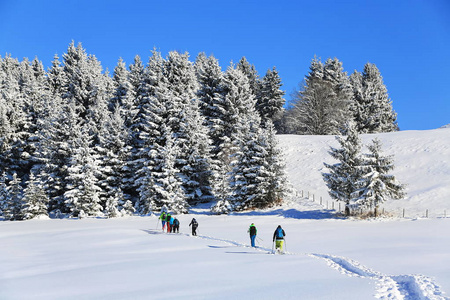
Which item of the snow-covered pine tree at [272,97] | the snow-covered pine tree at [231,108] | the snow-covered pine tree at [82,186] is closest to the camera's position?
→ the snow-covered pine tree at [82,186]

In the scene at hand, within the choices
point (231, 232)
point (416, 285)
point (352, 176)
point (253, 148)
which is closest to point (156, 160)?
point (253, 148)

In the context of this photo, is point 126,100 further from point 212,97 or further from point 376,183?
point 376,183

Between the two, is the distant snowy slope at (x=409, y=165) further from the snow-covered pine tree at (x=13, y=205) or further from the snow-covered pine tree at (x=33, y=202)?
the snow-covered pine tree at (x=13, y=205)

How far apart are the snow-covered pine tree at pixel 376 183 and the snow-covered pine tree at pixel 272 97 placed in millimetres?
44342

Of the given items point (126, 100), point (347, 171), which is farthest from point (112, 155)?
point (347, 171)

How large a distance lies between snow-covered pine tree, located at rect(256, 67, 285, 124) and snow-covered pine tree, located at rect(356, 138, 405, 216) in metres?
44.3

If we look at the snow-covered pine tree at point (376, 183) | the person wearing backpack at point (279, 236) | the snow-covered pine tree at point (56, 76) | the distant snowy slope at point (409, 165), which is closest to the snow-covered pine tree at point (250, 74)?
the distant snowy slope at point (409, 165)

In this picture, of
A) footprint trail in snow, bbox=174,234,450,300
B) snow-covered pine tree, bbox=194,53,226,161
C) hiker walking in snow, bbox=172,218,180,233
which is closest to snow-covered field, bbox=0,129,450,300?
footprint trail in snow, bbox=174,234,450,300

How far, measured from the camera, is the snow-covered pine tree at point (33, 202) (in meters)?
40.4

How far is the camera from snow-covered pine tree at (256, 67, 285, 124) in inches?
3012

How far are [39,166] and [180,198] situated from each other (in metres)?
22.1

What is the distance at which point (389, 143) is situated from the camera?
48281mm

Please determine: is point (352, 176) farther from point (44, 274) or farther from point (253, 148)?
point (44, 274)

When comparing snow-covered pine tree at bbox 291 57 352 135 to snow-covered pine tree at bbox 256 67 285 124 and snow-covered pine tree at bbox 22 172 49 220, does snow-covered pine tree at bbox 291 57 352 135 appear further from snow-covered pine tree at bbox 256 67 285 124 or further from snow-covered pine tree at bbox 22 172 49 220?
snow-covered pine tree at bbox 22 172 49 220
